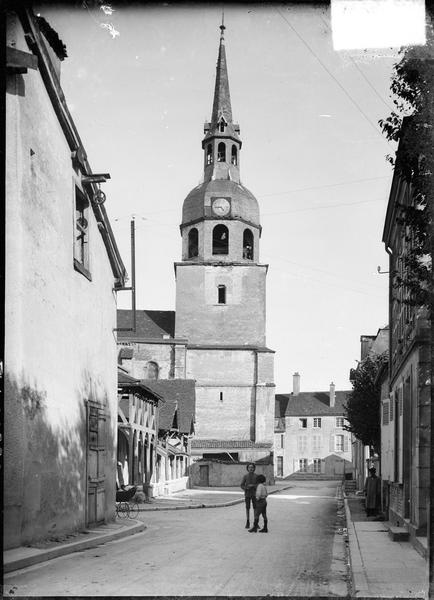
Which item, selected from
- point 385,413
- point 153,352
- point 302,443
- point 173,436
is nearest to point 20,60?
point 385,413

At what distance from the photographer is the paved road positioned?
8867 millimetres

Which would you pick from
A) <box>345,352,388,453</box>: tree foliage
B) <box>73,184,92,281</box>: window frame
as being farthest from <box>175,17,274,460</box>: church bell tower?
<box>73,184,92,281</box>: window frame

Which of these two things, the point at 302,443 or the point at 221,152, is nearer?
the point at 221,152

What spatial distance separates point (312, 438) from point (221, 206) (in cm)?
3853

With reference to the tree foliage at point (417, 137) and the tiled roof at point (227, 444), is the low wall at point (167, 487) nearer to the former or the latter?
the tiled roof at point (227, 444)

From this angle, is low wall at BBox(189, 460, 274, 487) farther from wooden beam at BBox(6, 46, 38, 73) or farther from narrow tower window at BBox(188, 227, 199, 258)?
wooden beam at BBox(6, 46, 38, 73)

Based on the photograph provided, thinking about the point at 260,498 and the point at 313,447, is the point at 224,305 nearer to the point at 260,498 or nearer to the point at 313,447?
the point at 313,447

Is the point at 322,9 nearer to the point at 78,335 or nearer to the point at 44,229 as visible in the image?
the point at 44,229

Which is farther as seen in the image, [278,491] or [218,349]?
[218,349]

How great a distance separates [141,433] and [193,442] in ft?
94.9

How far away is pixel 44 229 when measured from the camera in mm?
12188

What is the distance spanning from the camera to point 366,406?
3378 cm

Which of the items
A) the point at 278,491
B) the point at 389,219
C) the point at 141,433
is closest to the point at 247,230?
the point at 278,491

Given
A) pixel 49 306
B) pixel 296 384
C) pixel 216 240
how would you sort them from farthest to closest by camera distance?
pixel 296 384 → pixel 216 240 → pixel 49 306
